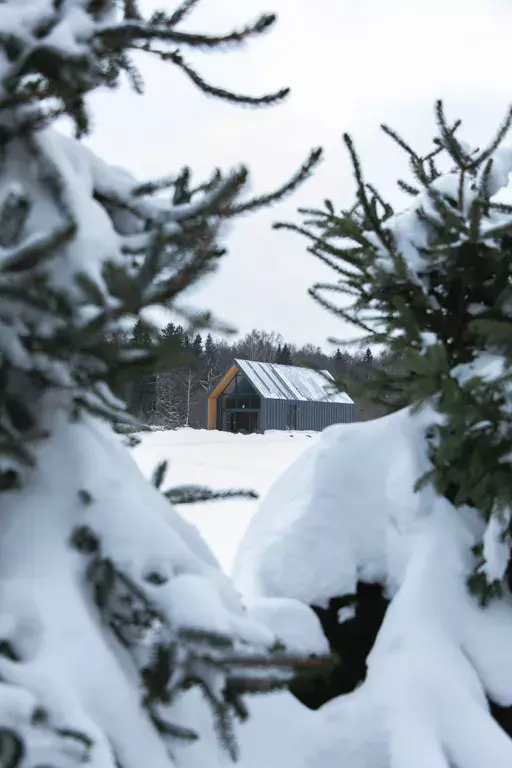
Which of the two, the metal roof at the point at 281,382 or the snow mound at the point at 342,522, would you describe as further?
the metal roof at the point at 281,382

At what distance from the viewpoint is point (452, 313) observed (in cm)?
377

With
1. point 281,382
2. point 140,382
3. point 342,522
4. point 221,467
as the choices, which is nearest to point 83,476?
point 140,382

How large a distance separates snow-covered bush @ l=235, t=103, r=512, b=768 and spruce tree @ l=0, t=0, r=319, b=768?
1398 millimetres

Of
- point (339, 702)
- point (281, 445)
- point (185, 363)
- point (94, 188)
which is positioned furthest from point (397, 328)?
point (281, 445)

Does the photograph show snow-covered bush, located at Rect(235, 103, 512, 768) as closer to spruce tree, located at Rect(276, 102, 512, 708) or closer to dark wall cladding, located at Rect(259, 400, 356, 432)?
spruce tree, located at Rect(276, 102, 512, 708)

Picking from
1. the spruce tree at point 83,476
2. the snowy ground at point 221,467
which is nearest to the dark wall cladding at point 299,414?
the snowy ground at point 221,467

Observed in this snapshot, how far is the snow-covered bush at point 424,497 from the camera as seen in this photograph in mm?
2689

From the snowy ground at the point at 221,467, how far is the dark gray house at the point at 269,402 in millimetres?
9841

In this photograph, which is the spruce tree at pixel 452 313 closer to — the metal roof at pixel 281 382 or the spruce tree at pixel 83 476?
the spruce tree at pixel 83 476

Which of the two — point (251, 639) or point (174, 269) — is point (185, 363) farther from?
point (251, 639)

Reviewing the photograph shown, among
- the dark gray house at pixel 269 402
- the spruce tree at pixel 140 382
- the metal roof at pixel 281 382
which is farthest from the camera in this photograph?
the metal roof at pixel 281 382

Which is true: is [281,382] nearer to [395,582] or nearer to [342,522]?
[342,522]

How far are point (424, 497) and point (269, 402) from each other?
3068 cm

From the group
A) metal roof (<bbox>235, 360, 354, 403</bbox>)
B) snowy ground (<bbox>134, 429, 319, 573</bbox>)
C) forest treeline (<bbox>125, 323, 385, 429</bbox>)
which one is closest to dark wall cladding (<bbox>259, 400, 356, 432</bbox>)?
metal roof (<bbox>235, 360, 354, 403</bbox>)
